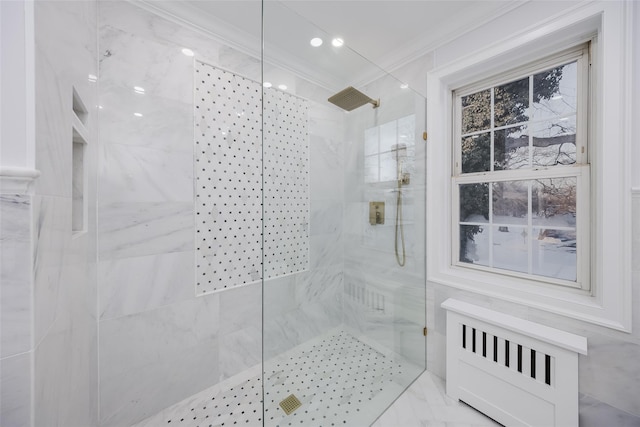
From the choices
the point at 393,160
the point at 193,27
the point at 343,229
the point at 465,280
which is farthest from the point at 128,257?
the point at 465,280

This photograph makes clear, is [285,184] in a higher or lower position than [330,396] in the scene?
higher

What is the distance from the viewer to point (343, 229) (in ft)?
4.85

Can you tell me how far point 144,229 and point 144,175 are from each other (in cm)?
32

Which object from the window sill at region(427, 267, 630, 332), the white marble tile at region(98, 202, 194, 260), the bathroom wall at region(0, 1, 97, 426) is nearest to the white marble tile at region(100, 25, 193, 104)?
the bathroom wall at region(0, 1, 97, 426)

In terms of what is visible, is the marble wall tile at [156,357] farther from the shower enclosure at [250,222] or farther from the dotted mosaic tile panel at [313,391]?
the dotted mosaic tile panel at [313,391]

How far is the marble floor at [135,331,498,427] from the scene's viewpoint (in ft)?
3.94

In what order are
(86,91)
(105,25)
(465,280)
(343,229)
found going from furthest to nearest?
(465,280) → (343,229) → (105,25) → (86,91)

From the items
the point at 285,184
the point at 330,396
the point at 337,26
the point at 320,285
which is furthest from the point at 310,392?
the point at 337,26

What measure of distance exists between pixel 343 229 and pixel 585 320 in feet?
4.27

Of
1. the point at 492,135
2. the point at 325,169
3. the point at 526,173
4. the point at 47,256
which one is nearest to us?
the point at 47,256

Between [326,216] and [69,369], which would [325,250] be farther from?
[69,369]

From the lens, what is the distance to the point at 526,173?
1501mm

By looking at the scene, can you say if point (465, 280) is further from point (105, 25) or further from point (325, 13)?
point (105, 25)

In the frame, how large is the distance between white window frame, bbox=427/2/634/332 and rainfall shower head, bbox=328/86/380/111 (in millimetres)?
713
